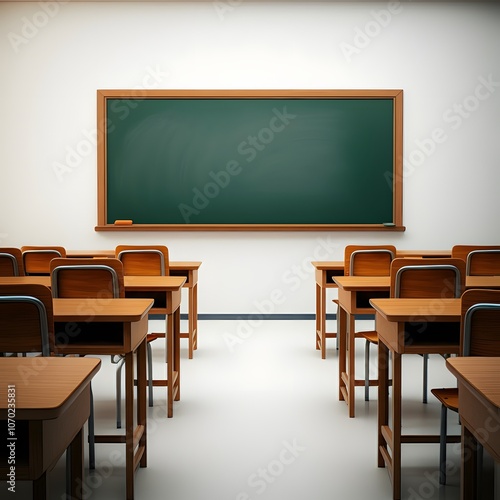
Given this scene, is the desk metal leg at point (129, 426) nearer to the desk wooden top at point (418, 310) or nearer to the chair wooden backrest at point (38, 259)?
the desk wooden top at point (418, 310)

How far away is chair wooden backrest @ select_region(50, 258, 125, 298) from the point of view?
9.41 feet

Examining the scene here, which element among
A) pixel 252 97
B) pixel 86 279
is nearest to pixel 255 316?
pixel 252 97

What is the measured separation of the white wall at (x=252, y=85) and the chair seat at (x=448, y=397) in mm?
4242

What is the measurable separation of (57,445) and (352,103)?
5880 mm

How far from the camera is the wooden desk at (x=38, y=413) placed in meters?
1.10

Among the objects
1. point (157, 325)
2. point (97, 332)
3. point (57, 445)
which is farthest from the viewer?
point (157, 325)

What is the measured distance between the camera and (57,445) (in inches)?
49.6

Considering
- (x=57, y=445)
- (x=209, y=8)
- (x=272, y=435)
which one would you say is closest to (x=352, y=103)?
(x=209, y=8)

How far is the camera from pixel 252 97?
6477 millimetres

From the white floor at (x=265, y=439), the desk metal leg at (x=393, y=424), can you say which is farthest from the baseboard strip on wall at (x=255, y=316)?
the desk metal leg at (x=393, y=424)

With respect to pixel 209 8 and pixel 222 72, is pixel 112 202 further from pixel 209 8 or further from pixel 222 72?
pixel 209 8

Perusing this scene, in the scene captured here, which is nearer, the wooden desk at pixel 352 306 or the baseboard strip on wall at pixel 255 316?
the wooden desk at pixel 352 306

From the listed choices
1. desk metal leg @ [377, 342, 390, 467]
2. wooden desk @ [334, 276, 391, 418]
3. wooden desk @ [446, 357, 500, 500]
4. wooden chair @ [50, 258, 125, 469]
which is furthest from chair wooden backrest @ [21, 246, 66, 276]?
wooden desk @ [446, 357, 500, 500]

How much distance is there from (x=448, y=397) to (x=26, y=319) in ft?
5.35
